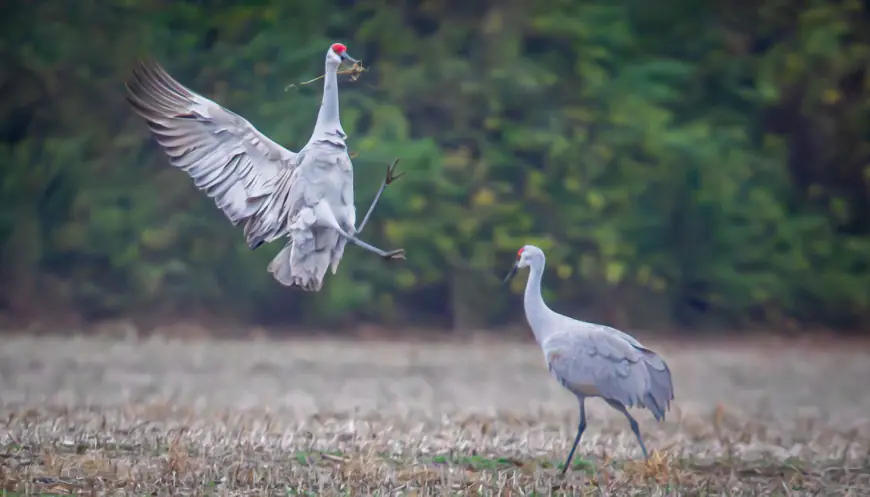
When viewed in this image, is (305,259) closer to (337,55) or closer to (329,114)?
(329,114)

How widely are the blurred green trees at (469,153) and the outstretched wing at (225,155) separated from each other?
872 centimetres

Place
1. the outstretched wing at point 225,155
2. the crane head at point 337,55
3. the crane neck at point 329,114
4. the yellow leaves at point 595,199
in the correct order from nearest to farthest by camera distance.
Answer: the crane neck at point 329,114
the crane head at point 337,55
the outstretched wing at point 225,155
the yellow leaves at point 595,199

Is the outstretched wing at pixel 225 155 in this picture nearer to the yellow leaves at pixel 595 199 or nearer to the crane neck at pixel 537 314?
the crane neck at pixel 537 314

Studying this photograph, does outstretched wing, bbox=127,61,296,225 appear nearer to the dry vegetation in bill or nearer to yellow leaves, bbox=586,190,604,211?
the dry vegetation in bill

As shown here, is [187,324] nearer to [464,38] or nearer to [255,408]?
[464,38]

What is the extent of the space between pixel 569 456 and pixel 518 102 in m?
10.6

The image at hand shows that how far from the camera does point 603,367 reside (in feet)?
22.9

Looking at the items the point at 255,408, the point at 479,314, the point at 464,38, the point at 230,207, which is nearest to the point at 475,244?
the point at 479,314

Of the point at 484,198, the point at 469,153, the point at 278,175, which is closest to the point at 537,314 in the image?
the point at 278,175

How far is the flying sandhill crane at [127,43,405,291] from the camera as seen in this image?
6793mm

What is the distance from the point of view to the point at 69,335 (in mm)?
15539

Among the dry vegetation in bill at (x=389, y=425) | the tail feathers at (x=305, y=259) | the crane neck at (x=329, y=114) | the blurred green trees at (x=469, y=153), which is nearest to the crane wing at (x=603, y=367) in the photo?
the dry vegetation in bill at (x=389, y=425)

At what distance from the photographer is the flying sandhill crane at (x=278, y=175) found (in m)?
6.79

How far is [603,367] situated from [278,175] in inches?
84.5
